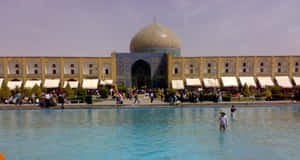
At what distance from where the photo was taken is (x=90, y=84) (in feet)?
88.0

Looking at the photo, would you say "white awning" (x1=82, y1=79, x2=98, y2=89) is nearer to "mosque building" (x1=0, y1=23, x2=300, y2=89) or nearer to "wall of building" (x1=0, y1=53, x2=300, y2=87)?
"mosque building" (x1=0, y1=23, x2=300, y2=89)

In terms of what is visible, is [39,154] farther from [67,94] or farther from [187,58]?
[187,58]

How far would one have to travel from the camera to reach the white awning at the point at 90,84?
26.5 m

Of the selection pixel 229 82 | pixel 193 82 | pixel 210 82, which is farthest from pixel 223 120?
pixel 229 82

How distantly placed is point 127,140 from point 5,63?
82.7ft

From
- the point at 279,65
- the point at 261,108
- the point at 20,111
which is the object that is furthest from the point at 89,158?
the point at 279,65

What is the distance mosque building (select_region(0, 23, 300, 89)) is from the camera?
2683 cm

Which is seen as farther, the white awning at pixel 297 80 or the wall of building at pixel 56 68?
the wall of building at pixel 56 68

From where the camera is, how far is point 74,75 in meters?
27.7

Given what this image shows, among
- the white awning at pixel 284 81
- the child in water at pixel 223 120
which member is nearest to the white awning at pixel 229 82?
the white awning at pixel 284 81

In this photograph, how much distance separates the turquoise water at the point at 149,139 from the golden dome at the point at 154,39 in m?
20.7

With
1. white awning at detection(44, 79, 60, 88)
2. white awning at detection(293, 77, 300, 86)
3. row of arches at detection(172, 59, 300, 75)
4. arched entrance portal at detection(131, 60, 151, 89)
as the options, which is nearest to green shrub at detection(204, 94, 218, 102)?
row of arches at detection(172, 59, 300, 75)

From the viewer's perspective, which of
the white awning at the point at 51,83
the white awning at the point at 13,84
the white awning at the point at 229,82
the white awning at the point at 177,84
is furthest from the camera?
the white awning at the point at 177,84

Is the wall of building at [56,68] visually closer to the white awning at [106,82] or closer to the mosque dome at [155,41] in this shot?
the white awning at [106,82]
